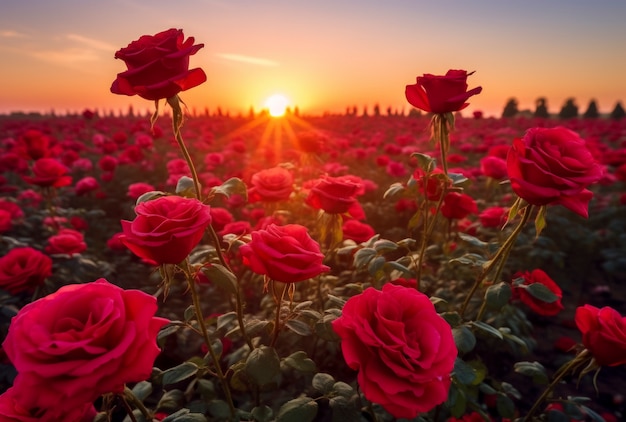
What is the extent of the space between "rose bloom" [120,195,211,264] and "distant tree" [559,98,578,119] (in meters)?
34.5

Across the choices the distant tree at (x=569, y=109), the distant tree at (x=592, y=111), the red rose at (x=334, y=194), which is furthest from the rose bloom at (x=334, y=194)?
the distant tree at (x=592, y=111)

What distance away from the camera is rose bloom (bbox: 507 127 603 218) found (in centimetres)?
112

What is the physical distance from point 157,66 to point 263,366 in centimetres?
86

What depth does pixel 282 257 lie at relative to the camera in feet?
3.15

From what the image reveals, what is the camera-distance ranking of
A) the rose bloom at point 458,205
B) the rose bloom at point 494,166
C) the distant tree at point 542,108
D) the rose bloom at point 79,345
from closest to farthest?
1. the rose bloom at point 79,345
2. the rose bloom at point 458,205
3. the rose bloom at point 494,166
4. the distant tree at point 542,108

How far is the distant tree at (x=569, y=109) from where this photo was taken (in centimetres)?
2884

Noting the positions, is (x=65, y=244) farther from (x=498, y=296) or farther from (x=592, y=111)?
(x=592, y=111)

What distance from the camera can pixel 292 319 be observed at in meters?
1.29

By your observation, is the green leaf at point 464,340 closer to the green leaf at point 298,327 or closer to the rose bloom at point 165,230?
the green leaf at point 298,327

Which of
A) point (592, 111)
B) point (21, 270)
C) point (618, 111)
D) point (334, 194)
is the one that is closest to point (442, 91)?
point (334, 194)

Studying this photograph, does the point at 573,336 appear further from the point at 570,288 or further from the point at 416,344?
the point at 416,344

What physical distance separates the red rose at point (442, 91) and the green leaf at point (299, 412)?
1.06 m

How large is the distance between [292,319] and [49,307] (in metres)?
0.71

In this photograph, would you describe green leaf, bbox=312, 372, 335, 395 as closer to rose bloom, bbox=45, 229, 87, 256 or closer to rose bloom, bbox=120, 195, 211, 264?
rose bloom, bbox=120, 195, 211, 264
